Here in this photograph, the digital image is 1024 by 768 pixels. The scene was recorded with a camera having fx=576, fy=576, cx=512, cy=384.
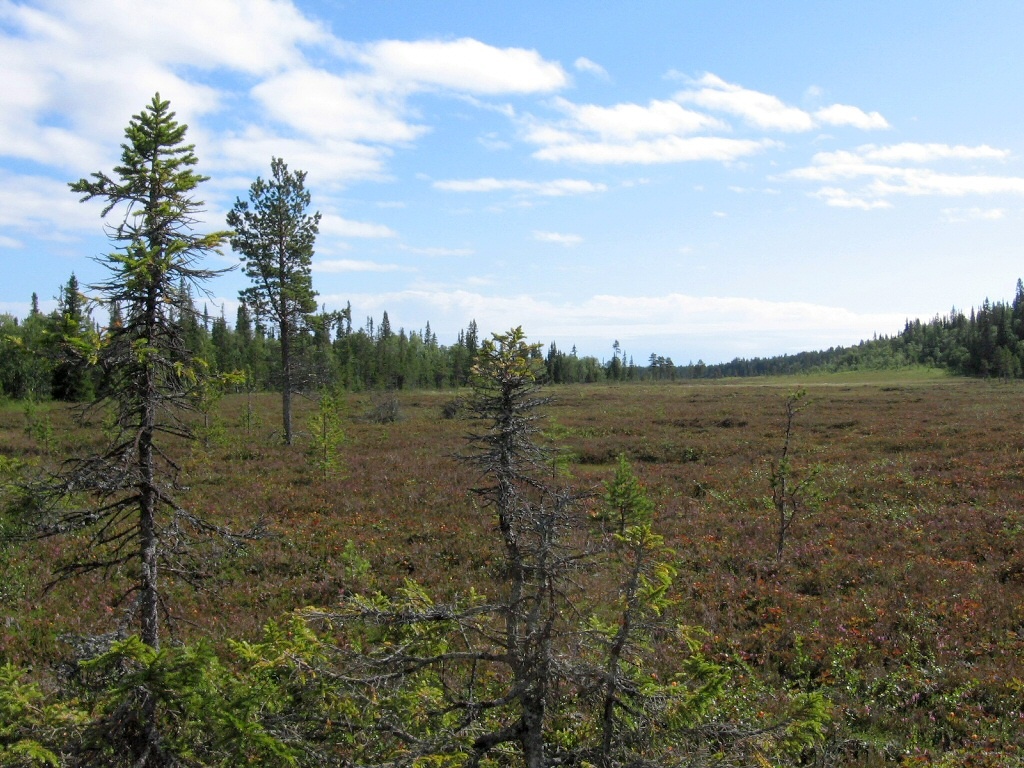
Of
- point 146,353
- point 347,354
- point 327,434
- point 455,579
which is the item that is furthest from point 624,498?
point 347,354

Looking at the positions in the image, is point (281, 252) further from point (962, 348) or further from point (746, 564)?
point (962, 348)

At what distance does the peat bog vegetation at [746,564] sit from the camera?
28.8 feet

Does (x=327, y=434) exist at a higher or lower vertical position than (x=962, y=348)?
lower

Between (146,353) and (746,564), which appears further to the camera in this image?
(746,564)

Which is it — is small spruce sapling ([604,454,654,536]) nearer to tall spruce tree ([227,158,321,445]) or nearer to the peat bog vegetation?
the peat bog vegetation

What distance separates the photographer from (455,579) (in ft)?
46.6

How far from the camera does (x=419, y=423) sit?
4481 centimetres

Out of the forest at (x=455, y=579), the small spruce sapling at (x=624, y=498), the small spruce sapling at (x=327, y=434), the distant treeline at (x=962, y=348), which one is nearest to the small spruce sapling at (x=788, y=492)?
the forest at (x=455, y=579)

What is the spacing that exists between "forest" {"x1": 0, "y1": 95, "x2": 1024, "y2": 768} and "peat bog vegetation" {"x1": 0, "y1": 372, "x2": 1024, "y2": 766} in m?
0.09

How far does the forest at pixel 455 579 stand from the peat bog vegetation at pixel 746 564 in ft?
0.29

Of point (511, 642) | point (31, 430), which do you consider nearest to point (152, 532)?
point (511, 642)

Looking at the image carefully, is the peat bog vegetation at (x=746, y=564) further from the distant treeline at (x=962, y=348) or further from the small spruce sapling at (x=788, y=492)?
the distant treeline at (x=962, y=348)

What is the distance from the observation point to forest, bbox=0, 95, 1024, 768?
4.39 metres

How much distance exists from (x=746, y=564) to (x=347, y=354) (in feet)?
302
